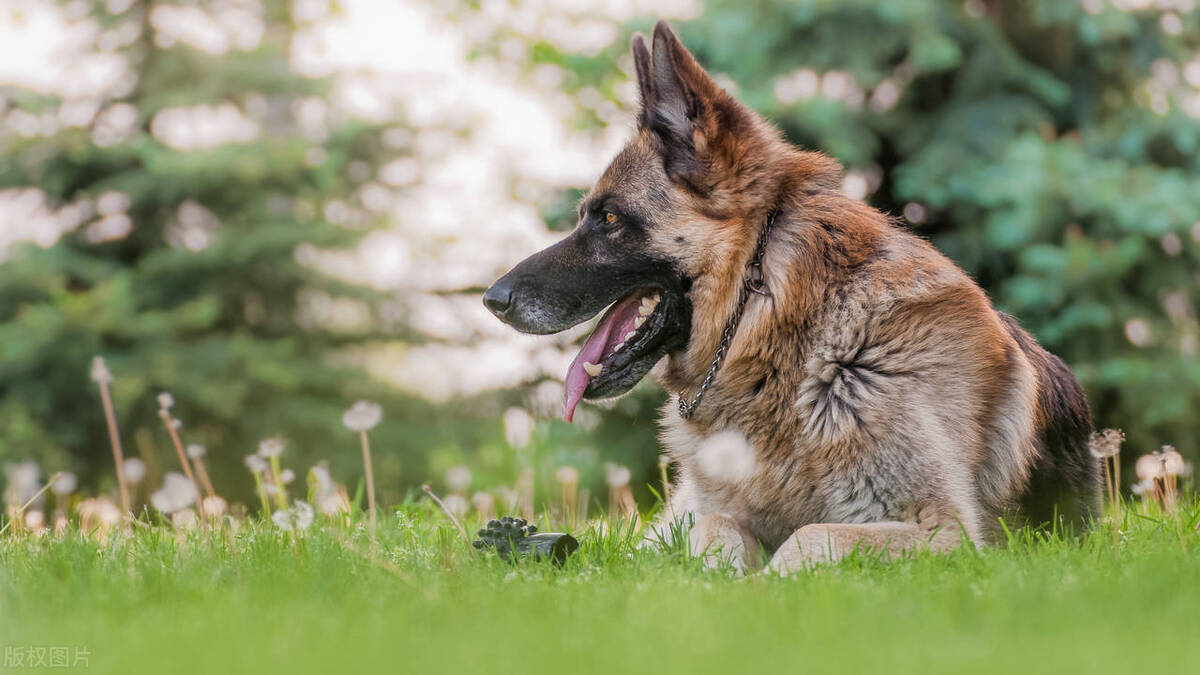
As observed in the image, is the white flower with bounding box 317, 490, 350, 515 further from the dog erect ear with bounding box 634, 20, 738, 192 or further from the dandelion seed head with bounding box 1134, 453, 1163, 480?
the dandelion seed head with bounding box 1134, 453, 1163, 480

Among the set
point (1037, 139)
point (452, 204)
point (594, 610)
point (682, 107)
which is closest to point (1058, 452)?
point (682, 107)

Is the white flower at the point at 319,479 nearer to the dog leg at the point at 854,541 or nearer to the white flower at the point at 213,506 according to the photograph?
the white flower at the point at 213,506

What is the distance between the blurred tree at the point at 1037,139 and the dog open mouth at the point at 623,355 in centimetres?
479

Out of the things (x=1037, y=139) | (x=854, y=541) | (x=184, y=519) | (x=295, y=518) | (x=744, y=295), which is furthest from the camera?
(x=1037, y=139)

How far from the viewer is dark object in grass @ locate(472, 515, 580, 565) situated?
3312 millimetres

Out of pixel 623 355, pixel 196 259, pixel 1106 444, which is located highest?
pixel 623 355

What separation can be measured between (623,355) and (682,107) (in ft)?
2.95

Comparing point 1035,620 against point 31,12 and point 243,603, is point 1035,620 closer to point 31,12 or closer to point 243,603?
point 243,603

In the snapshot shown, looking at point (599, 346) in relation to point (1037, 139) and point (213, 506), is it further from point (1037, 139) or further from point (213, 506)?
point (1037, 139)

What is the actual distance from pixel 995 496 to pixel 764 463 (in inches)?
30.5

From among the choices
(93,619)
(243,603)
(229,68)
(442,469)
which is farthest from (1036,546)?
(229,68)

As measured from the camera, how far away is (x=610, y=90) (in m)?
9.52

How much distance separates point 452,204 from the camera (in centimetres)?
1266


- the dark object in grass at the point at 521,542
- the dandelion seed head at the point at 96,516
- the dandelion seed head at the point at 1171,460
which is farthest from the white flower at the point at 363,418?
the dandelion seed head at the point at 1171,460
